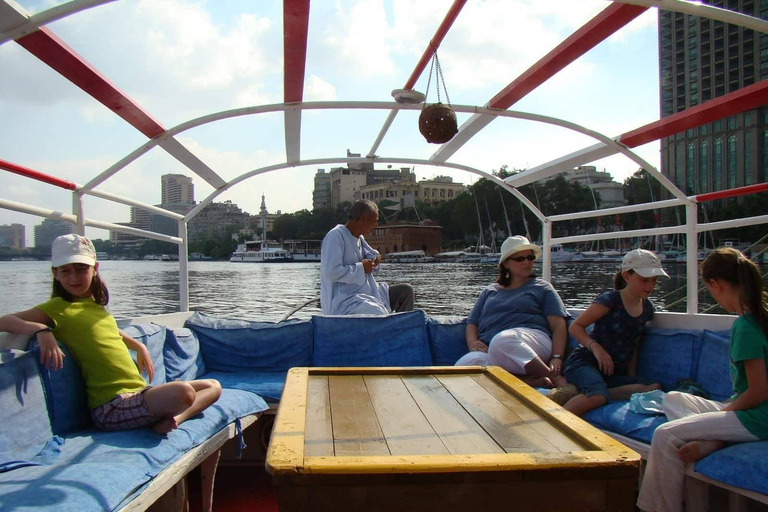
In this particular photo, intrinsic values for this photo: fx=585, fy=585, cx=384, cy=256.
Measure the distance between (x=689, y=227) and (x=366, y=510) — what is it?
3.08m

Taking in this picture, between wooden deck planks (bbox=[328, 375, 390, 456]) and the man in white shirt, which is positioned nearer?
wooden deck planks (bbox=[328, 375, 390, 456])

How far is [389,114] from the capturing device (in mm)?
3986

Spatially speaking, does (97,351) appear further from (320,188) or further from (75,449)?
(320,188)

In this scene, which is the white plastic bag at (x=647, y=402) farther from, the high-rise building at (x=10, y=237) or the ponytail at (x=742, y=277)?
the high-rise building at (x=10, y=237)

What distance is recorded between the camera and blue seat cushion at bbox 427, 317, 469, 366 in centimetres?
398

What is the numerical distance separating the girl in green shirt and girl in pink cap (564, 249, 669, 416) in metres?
0.73

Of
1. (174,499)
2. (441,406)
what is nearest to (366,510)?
(441,406)

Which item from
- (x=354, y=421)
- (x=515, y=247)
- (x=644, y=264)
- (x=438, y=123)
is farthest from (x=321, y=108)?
(x=354, y=421)

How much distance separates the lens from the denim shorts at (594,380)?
286 centimetres

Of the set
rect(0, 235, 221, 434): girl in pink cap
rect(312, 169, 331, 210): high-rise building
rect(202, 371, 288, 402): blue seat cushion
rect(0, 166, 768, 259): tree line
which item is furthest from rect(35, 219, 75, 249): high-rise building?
rect(312, 169, 331, 210): high-rise building

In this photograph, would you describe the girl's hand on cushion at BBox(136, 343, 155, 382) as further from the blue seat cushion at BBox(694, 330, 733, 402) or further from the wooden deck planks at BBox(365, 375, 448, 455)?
the blue seat cushion at BBox(694, 330, 733, 402)

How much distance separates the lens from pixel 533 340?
3.34 meters

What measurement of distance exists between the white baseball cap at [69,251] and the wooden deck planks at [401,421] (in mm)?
1276

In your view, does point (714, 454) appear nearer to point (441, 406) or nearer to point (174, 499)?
point (441, 406)
